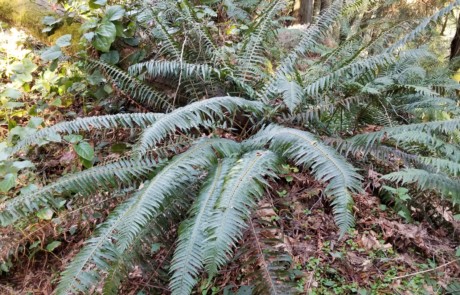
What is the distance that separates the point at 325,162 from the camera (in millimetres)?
→ 1670

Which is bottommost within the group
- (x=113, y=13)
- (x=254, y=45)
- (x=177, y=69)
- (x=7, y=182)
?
(x=7, y=182)

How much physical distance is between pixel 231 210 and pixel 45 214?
1.44 metres

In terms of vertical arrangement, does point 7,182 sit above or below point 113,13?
below

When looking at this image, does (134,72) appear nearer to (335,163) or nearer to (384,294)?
(335,163)

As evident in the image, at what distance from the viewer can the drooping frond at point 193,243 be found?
1405mm

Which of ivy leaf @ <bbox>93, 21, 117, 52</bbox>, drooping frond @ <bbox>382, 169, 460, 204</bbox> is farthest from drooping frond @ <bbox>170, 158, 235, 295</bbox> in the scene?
ivy leaf @ <bbox>93, 21, 117, 52</bbox>

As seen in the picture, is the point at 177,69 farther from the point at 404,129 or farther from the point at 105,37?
the point at 404,129

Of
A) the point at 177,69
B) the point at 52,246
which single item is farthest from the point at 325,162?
the point at 52,246

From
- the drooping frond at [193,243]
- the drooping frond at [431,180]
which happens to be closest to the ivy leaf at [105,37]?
the drooping frond at [193,243]

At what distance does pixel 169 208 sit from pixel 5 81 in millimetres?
2778

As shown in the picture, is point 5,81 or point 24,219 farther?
point 5,81

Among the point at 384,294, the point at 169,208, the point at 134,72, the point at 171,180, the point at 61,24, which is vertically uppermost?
the point at 61,24

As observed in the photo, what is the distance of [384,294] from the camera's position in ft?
5.64

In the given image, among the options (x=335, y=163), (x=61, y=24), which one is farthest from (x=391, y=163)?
(x=61, y=24)
